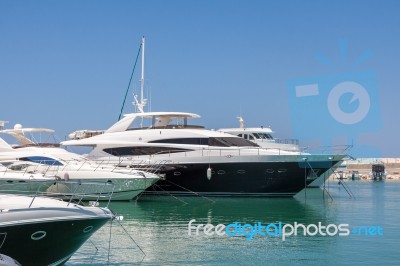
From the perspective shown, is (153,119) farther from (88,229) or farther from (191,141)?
(88,229)

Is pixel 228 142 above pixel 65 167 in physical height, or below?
above

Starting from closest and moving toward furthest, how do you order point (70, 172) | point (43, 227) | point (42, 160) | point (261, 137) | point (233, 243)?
1. point (43, 227)
2. point (233, 243)
3. point (70, 172)
4. point (42, 160)
5. point (261, 137)

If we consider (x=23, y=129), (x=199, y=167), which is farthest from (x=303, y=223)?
(x=23, y=129)

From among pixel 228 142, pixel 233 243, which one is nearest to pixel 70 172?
pixel 228 142

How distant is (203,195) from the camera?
1251 inches

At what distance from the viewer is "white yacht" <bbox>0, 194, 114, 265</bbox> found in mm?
9500

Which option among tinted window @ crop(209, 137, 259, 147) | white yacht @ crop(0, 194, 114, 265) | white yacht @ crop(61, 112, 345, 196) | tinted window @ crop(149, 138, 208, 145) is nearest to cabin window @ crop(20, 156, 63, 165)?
white yacht @ crop(61, 112, 345, 196)

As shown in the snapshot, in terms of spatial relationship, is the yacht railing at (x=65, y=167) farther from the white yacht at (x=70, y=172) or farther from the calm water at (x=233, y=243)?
the calm water at (x=233, y=243)

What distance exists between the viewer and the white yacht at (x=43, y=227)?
9500 mm

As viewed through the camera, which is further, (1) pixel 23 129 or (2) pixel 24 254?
(1) pixel 23 129

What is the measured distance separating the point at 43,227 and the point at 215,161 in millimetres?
21284

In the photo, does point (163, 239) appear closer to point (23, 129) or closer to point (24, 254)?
point (24, 254)

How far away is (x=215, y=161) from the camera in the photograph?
101ft

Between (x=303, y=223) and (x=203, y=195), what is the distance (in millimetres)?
12139
